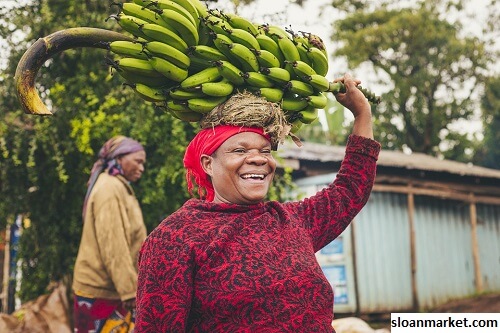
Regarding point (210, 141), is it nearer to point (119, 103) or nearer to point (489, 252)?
point (119, 103)

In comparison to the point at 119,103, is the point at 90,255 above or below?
below

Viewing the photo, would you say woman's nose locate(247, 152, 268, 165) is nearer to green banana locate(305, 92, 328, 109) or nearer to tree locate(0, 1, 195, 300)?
green banana locate(305, 92, 328, 109)

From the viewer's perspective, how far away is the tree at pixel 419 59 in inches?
952

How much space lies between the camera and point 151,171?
6574 mm

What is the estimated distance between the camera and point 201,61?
2512 millimetres

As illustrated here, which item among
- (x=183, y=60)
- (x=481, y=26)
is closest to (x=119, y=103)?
(x=183, y=60)

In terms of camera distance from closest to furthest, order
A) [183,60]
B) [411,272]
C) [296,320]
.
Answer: [296,320] → [183,60] → [411,272]

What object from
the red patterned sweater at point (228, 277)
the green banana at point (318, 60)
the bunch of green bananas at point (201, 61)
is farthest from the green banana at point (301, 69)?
the red patterned sweater at point (228, 277)

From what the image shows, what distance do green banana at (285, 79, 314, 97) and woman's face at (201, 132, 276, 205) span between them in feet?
0.72

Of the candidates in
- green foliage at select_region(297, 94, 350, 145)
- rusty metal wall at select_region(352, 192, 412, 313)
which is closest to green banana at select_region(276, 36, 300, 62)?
rusty metal wall at select_region(352, 192, 412, 313)

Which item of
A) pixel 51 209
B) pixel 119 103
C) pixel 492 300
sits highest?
pixel 119 103

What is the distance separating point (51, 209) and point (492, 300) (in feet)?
31.4

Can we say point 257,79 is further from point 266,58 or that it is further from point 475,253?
point 475,253

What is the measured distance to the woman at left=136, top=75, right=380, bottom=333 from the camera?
88.6 inches
